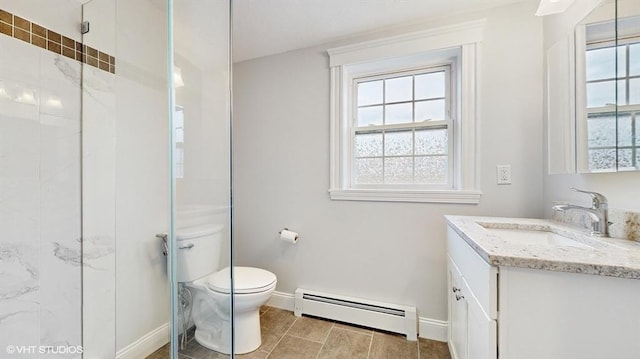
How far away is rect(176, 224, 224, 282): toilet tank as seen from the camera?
1180 mm

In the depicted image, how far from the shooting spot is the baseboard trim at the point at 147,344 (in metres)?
1.39

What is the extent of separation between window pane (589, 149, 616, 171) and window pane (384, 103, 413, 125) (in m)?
0.97

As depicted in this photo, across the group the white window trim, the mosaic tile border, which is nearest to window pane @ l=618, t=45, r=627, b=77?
the white window trim

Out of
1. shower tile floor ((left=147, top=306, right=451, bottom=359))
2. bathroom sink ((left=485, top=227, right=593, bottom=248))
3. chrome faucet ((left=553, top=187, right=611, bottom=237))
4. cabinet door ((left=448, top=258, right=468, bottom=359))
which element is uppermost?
chrome faucet ((left=553, top=187, right=611, bottom=237))

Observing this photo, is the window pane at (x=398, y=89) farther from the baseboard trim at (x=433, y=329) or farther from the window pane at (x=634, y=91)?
the baseboard trim at (x=433, y=329)

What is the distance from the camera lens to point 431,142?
5.89 ft

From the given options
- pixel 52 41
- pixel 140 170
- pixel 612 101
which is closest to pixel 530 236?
pixel 612 101

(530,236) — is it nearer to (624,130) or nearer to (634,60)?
(624,130)

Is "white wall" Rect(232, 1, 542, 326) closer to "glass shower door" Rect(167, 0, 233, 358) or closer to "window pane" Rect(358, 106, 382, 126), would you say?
"window pane" Rect(358, 106, 382, 126)

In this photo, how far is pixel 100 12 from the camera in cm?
129

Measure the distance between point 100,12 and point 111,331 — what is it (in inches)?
65.8

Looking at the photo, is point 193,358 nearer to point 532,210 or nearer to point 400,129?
point 400,129

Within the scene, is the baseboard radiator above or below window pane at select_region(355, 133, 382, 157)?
below

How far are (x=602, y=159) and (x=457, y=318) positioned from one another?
944mm
